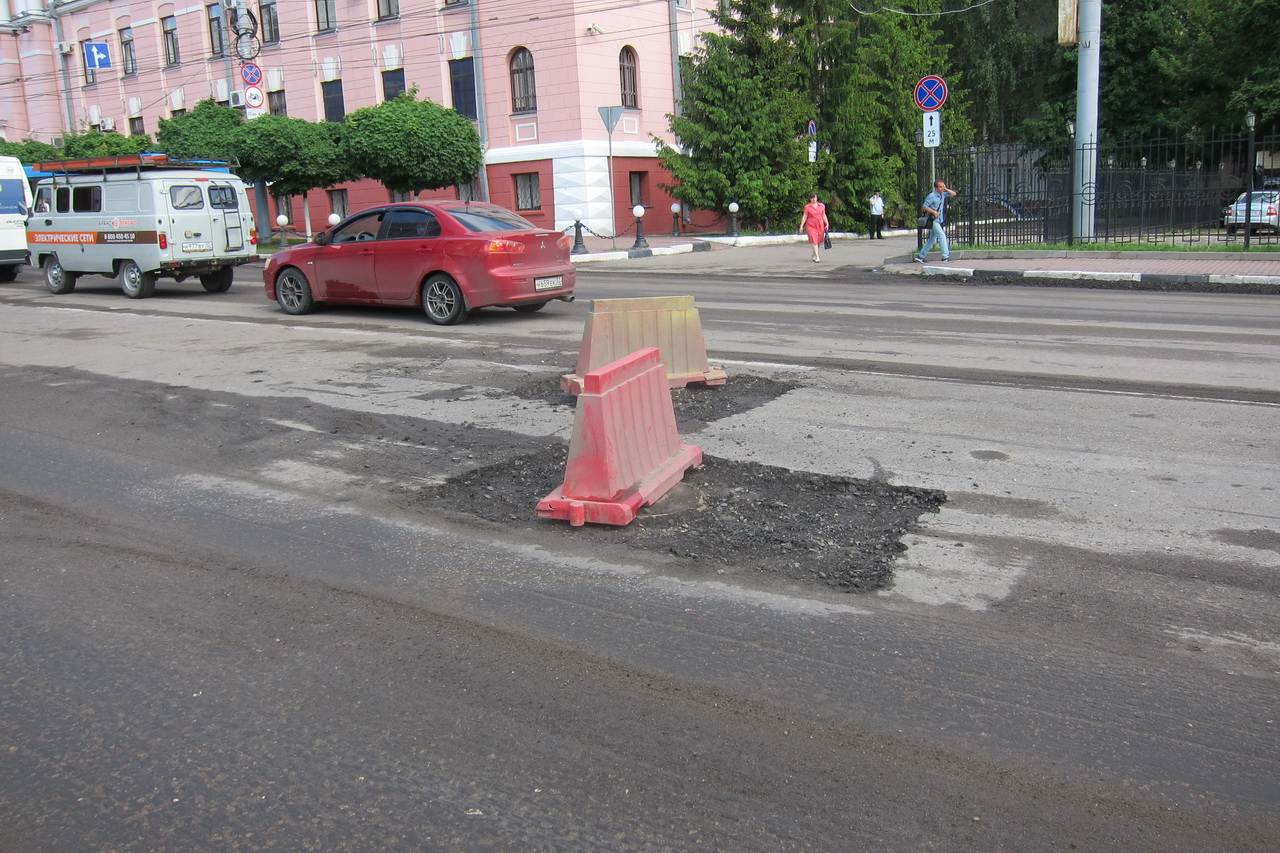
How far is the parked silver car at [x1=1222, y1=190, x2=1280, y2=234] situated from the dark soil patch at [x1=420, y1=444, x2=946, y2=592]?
63.3 feet

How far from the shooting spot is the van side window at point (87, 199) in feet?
60.4

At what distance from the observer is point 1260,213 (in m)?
21.9

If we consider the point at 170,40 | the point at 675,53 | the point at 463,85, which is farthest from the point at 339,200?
the point at 675,53

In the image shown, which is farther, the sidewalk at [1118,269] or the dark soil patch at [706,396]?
the sidewalk at [1118,269]

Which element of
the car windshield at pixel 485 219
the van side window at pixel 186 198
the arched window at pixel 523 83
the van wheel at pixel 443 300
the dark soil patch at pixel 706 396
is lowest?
the dark soil patch at pixel 706 396

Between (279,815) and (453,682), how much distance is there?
0.89m

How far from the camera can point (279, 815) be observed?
3111 mm

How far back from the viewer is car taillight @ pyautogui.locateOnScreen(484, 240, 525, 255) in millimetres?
12750

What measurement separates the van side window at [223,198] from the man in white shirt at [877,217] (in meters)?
22.2

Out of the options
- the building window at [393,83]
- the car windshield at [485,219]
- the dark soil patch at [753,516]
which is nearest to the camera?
the dark soil patch at [753,516]

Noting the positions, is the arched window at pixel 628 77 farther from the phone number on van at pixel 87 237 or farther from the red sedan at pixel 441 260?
the red sedan at pixel 441 260

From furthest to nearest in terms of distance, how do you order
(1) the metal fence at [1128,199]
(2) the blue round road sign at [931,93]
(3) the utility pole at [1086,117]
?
(1) the metal fence at [1128,199] < (3) the utility pole at [1086,117] < (2) the blue round road sign at [931,93]

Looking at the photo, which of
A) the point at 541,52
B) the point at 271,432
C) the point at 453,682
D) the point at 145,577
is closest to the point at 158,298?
the point at 271,432

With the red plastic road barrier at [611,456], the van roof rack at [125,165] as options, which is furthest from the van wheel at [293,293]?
the red plastic road barrier at [611,456]
